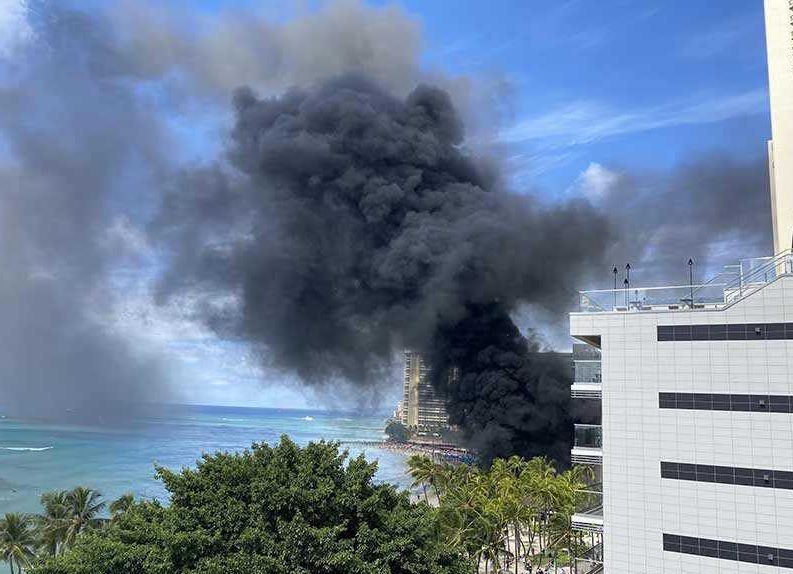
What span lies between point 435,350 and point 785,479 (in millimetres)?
38311

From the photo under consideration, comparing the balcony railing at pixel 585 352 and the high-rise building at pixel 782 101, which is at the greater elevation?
the high-rise building at pixel 782 101

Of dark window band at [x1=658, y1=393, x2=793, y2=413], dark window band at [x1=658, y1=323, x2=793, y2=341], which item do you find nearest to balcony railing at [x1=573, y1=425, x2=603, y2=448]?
dark window band at [x1=658, y1=393, x2=793, y2=413]

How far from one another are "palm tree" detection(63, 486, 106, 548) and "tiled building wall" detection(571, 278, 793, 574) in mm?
22491

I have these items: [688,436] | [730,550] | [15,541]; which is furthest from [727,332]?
[15,541]

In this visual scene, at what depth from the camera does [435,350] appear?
5344 cm

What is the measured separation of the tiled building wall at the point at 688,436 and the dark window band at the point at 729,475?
0.41 feet

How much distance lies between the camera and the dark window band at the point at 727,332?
641 inches

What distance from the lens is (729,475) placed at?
1648 cm

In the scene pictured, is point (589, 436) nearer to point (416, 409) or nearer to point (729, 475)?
point (729, 475)

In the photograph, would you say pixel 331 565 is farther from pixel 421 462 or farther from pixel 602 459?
pixel 421 462

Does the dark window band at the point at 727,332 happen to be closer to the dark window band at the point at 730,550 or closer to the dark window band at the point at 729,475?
the dark window band at the point at 729,475

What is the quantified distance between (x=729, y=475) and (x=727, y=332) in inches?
161

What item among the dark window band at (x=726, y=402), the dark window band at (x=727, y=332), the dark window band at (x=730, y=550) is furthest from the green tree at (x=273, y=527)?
the dark window band at (x=727, y=332)

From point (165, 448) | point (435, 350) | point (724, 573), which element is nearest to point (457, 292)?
point (435, 350)
